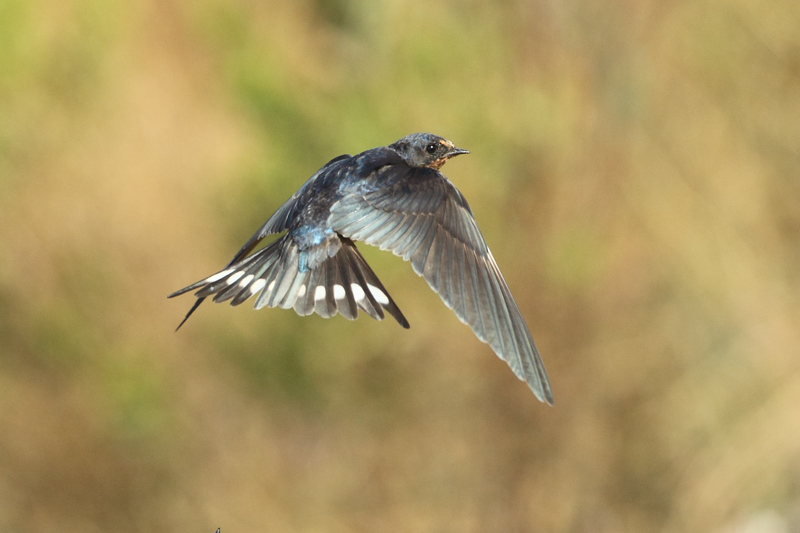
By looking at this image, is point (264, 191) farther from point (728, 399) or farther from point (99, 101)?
point (728, 399)

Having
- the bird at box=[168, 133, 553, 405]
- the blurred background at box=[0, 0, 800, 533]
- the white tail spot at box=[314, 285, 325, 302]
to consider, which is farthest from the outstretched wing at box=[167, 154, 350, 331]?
the blurred background at box=[0, 0, 800, 533]

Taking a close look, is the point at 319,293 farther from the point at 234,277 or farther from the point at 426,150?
the point at 426,150

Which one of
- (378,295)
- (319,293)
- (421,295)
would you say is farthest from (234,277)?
(421,295)

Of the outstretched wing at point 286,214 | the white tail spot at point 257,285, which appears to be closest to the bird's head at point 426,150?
the outstretched wing at point 286,214

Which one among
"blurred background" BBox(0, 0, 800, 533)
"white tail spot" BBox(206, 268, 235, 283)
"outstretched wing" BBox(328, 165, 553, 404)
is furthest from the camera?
"blurred background" BBox(0, 0, 800, 533)

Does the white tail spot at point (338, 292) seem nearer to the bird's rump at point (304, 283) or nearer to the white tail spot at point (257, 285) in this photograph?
the bird's rump at point (304, 283)

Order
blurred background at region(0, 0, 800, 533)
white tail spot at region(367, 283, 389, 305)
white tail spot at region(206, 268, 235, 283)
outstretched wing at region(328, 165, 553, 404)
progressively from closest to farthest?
outstretched wing at region(328, 165, 553, 404) → white tail spot at region(206, 268, 235, 283) → white tail spot at region(367, 283, 389, 305) → blurred background at region(0, 0, 800, 533)

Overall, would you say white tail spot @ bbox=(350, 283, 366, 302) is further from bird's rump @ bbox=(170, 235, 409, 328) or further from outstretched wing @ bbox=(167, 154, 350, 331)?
outstretched wing @ bbox=(167, 154, 350, 331)
